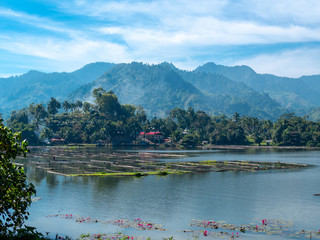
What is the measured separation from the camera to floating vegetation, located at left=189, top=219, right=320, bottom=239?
34.6 m

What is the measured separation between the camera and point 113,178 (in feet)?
231

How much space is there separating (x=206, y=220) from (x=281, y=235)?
26.8 feet

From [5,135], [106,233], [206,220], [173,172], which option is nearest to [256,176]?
[173,172]

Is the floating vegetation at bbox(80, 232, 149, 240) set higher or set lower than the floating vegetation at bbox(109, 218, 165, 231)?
higher

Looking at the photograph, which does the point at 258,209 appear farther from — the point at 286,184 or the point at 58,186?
the point at 58,186

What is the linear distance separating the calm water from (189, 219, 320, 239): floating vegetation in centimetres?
124

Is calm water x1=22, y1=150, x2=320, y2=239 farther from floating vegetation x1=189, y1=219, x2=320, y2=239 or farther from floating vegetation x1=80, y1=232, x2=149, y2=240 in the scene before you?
floating vegetation x1=80, y1=232, x2=149, y2=240

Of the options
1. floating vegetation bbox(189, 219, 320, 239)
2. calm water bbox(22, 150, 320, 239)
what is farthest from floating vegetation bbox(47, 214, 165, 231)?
floating vegetation bbox(189, 219, 320, 239)

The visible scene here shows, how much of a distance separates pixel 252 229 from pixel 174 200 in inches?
639

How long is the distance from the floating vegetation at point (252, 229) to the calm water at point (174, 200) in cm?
124

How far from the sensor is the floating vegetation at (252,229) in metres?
34.6

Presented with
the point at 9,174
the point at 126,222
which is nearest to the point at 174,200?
the point at 126,222

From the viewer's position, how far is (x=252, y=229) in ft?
120

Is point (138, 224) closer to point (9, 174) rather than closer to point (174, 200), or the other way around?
point (174, 200)
